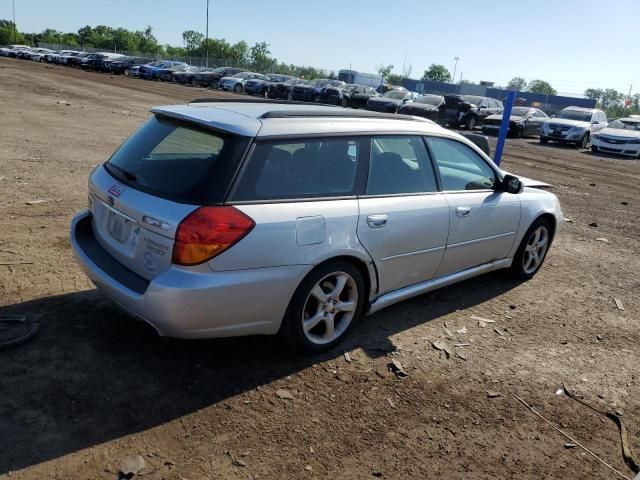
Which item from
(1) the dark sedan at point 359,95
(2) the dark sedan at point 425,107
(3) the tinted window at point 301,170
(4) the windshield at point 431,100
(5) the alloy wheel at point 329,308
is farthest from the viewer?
(1) the dark sedan at point 359,95

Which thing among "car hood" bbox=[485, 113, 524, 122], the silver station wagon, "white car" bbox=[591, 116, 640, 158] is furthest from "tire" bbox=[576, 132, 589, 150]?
the silver station wagon

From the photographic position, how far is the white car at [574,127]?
22.4 m

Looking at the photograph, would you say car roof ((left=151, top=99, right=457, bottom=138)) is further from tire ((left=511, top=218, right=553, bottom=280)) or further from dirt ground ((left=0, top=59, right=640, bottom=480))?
tire ((left=511, top=218, right=553, bottom=280))

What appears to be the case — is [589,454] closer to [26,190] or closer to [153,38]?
[26,190]

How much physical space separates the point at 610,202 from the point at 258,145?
9895mm

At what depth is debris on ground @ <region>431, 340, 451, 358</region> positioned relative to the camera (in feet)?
13.5

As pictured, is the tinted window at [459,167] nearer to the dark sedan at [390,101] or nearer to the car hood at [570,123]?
the car hood at [570,123]

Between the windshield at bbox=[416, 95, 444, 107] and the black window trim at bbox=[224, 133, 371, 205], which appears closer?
the black window trim at bbox=[224, 133, 371, 205]

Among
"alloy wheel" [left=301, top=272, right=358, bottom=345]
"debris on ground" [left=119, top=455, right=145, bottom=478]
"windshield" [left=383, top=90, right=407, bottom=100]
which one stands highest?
"windshield" [left=383, top=90, right=407, bottom=100]

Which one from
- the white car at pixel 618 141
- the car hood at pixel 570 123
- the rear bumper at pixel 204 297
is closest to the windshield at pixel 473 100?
the car hood at pixel 570 123

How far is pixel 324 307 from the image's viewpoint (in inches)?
148

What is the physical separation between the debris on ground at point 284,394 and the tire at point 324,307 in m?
0.36

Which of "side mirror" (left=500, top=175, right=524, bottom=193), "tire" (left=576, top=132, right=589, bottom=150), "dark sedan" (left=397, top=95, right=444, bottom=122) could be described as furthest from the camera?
"dark sedan" (left=397, top=95, right=444, bottom=122)

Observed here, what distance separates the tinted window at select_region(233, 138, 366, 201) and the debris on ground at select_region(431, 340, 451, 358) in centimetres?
141
